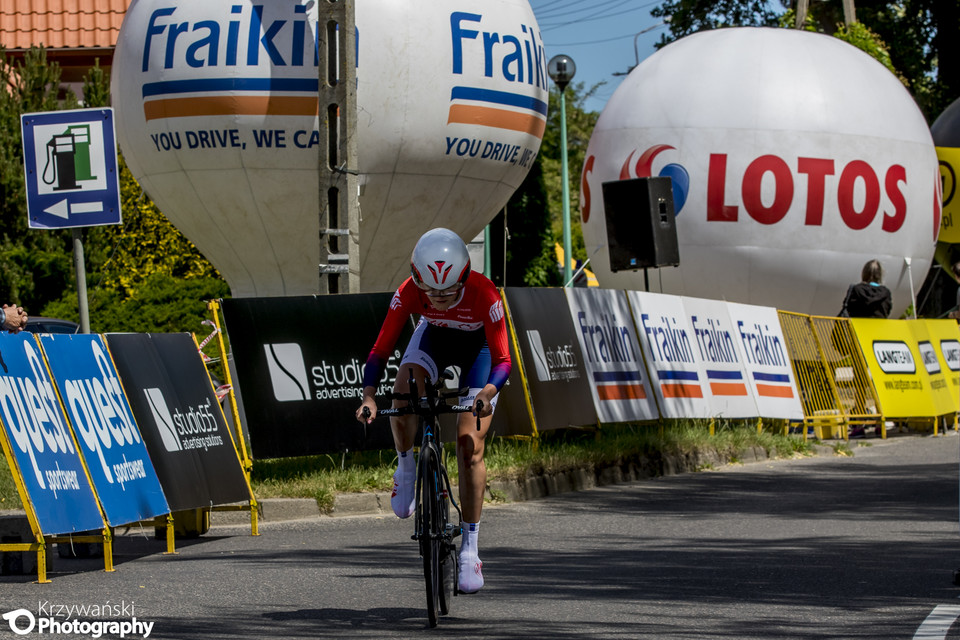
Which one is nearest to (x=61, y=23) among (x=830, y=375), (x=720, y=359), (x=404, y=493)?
(x=830, y=375)

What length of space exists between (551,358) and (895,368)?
838cm

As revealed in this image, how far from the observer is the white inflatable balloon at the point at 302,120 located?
1825cm

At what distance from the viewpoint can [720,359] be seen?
18.4m

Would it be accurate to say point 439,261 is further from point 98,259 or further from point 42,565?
point 98,259

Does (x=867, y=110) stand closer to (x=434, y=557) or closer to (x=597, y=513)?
(x=597, y=513)

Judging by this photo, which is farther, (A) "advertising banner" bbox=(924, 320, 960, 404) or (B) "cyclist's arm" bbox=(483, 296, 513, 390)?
(A) "advertising banner" bbox=(924, 320, 960, 404)

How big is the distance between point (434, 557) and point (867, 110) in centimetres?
2041

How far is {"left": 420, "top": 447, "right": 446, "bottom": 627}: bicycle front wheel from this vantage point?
23.2ft

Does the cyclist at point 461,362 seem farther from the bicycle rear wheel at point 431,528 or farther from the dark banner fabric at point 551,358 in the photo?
the dark banner fabric at point 551,358

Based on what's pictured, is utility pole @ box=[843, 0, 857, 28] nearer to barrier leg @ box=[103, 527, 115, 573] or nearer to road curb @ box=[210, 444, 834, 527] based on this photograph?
road curb @ box=[210, 444, 834, 527]

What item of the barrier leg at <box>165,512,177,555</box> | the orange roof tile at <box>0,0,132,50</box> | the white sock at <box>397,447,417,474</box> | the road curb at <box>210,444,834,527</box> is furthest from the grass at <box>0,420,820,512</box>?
the orange roof tile at <box>0,0,132,50</box>

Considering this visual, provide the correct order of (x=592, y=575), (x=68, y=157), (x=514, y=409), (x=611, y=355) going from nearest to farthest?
(x=592, y=575), (x=68, y=157), (x=514, y=409), (x=611, y=355)

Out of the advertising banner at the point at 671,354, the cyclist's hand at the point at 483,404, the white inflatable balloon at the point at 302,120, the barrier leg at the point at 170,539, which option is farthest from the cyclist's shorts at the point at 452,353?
the white inflatable balloon at the point at 302,120

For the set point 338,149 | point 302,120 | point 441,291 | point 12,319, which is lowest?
point 12,319
